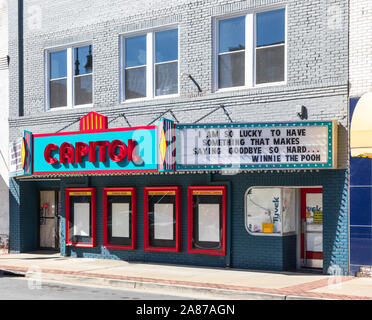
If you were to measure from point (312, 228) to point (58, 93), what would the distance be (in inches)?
375

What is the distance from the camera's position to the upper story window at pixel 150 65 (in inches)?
672

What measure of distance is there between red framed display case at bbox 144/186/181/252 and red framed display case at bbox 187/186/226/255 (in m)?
0.45

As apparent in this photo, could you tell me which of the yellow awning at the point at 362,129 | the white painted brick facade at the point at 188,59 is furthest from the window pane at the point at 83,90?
the yellow awning at the point at 362,129

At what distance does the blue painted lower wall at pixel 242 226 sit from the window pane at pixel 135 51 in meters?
3.46

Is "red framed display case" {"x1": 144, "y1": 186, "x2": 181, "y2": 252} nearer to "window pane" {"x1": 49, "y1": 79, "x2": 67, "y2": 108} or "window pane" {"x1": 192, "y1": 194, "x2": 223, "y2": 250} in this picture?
"window pane" {"x1": 192, "y1": 194, "x2": 223, "y2": 250}

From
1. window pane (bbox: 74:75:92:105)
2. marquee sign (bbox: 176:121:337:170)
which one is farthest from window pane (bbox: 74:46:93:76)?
marquee sign (bbox: 176:121:337:170)

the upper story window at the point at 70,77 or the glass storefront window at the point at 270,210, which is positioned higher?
the upper story window at the point at 70,77

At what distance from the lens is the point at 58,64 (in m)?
19.7

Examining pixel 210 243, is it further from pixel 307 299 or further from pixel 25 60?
pixel 25 60

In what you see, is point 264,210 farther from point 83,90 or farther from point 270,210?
point 83,90

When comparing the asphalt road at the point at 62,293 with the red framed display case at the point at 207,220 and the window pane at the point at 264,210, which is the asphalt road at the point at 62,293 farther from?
the window pane at the point at 264,210

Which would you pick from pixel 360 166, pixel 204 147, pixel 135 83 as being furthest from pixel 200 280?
pixel 135 83
